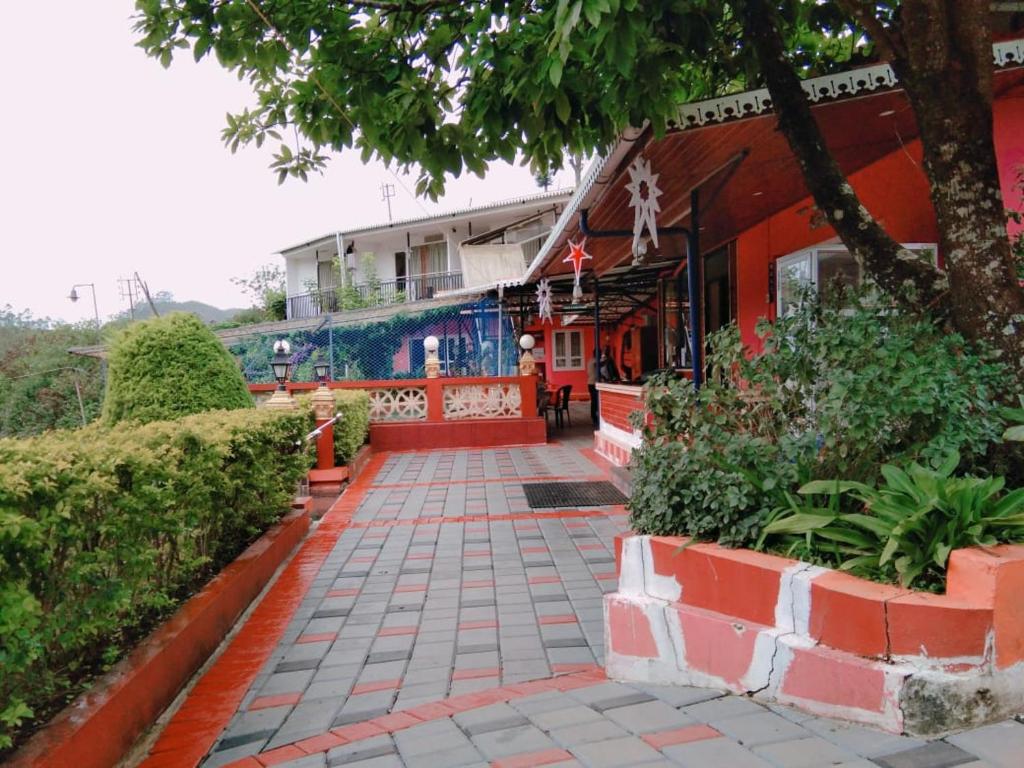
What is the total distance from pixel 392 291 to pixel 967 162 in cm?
2480

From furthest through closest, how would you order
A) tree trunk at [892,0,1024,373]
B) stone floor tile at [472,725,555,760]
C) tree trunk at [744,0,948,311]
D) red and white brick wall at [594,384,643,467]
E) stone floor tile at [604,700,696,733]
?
red and white brick wall at [594,384,643,467], tree trunk at [744,0,948,311], tree trunk at [892,0,1024,373], stone floor tile at [604,700,696,733], stone floor tile at [472,725,555,760]

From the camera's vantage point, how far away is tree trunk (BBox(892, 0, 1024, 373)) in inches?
130

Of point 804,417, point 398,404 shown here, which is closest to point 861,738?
point 804,417

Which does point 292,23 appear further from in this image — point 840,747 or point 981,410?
point 840,747

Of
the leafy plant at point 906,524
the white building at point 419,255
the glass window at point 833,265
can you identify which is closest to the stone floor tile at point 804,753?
the leafy plant at point 906,524

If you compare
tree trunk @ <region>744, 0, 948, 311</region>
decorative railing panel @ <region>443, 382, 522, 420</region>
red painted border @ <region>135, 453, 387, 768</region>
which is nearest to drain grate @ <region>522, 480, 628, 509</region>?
red painted border @ <region>135, 453, 387, 768</region>

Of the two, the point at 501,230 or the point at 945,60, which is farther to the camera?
the point at 501,230

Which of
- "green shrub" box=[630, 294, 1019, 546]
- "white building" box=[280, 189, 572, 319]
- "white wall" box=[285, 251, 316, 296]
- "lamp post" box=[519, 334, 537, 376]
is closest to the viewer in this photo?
"green shrub" box=[630, 294, 1019, 546]

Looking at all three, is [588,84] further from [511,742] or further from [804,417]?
[511,742]

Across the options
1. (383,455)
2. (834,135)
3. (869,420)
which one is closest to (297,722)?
(869,420)

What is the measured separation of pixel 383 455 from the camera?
486 inches

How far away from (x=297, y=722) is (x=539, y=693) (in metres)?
1.06

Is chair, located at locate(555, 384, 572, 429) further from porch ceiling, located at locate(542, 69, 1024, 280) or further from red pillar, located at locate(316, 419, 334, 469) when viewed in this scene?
porch ceiling, located at locate(542, 69, 1024, 280)

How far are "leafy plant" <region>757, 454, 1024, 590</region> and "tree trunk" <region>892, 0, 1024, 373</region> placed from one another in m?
0.88
